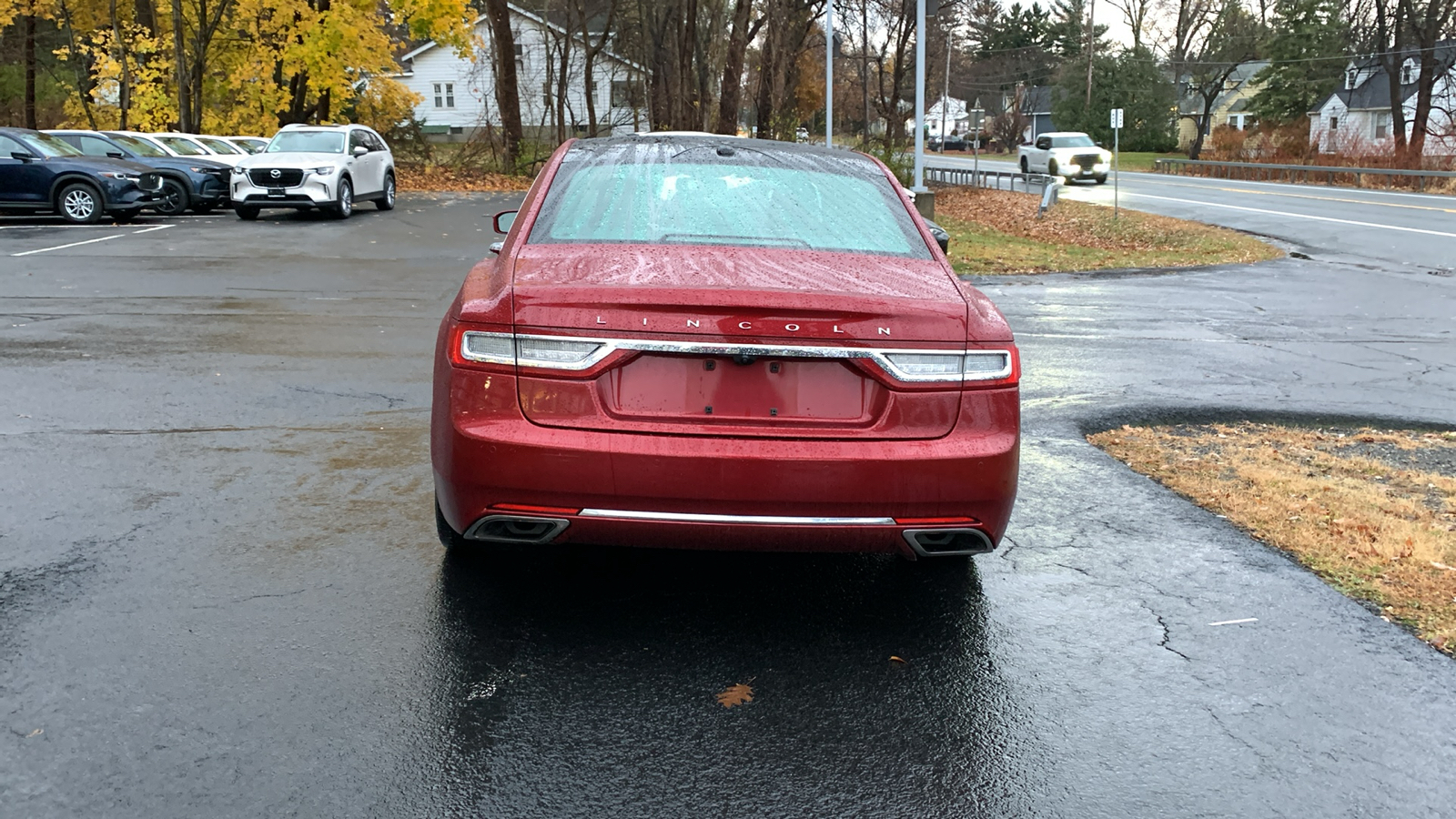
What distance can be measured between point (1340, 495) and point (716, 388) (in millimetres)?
3603

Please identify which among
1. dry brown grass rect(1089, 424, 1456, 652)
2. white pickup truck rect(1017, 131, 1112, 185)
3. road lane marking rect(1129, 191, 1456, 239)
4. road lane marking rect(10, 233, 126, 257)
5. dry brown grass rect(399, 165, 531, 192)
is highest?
white pickup truck rect(1017, 131, 1112, 185)

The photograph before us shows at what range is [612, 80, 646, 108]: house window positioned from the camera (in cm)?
6334

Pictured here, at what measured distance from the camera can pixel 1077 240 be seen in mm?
21969

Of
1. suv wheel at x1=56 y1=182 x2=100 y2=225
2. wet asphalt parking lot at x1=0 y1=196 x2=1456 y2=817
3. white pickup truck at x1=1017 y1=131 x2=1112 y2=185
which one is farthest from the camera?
white pickup truck at x1=1017 y1=131 x2=1112 y2=185

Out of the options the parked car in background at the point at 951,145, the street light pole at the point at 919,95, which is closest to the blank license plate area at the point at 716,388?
the street light pole at the point at 919,95

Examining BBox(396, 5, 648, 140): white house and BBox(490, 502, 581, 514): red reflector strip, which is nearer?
BBox(490, 502, 581, 514): red reflector strip

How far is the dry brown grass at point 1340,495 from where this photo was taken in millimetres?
4570

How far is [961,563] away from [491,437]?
2.02 meters

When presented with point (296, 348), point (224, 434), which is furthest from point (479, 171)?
point (224, 434)

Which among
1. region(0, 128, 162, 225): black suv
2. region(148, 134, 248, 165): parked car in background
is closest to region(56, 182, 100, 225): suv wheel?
region(0, 128, 162, 225): black suv

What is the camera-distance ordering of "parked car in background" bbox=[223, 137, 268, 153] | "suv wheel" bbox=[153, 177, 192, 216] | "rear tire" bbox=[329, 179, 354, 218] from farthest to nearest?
"parked car in background" bbox=[223, 137, 268, 153] → "suv wheel" bbox=[153, 177, 192, 216] → "rear tire" bbox=[329, 179, 354, 218]

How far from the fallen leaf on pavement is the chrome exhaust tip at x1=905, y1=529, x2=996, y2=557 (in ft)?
2.21

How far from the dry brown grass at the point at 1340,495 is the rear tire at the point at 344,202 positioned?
58.3 ft

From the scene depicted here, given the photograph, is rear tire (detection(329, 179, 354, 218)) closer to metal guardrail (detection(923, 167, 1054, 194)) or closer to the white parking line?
the white parking line
